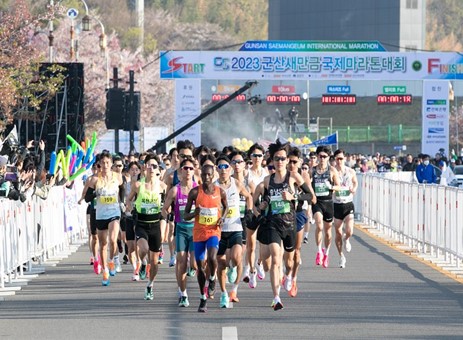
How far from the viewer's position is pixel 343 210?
23.8m

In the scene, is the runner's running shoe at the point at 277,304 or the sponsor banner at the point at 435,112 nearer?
the runner's running shoe at the point at 277,304

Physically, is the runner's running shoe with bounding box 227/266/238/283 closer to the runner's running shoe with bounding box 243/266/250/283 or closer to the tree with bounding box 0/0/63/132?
the runner's running shoe with bounding box 243/266/250/283

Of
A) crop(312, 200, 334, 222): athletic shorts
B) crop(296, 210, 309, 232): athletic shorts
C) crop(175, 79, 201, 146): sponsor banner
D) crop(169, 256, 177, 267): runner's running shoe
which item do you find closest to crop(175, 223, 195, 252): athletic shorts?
crop(296, 210, 309, 232): athletic shorts

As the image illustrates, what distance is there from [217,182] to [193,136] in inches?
1764

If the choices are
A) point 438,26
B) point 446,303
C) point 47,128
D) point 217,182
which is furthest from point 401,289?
point 438,26

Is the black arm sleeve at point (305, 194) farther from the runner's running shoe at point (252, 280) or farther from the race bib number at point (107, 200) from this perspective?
the race bib number at point (107, 200)

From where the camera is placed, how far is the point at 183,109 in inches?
2395

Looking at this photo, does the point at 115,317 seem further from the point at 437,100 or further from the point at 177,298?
the point at 437,100

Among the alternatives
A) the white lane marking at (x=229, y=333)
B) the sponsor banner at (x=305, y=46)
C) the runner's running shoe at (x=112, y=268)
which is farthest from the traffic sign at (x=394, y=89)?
the white lane marking at (x=229, y=333)

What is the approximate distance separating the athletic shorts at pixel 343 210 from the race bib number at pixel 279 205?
6765 millimetres

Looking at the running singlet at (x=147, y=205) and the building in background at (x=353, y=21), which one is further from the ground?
the building in background at (x=353, y=21)

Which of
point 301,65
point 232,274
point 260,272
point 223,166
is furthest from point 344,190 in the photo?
point 301,65

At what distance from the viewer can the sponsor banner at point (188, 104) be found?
6062 centimetres

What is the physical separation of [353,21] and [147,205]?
378 feet
